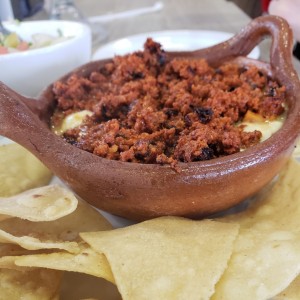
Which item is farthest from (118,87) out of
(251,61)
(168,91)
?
(251,61)

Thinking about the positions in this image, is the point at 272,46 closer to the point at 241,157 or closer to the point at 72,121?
the point at 241,157

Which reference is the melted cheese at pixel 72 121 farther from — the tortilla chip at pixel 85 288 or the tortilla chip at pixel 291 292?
the tortilla chip at pixel 291 292

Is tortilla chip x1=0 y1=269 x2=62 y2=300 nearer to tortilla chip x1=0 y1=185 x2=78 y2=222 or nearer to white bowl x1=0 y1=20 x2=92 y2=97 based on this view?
tortilla chip x1=0 y1=185 x2=78 y2=222

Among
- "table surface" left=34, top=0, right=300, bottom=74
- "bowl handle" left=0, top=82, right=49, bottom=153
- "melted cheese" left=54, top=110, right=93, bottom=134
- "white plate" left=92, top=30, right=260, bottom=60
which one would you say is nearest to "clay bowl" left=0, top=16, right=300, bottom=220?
"bowl handle" left=0, top=82, right=49, bottom=153

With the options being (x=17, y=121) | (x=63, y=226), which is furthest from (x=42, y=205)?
(x=17, y=121)

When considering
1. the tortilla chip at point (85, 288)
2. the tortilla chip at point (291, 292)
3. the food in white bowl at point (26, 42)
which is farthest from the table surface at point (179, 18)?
the tortilla chip at point (291, 292)

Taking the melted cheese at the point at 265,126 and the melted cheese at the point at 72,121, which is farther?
the melted cheese at the point at 72,121
